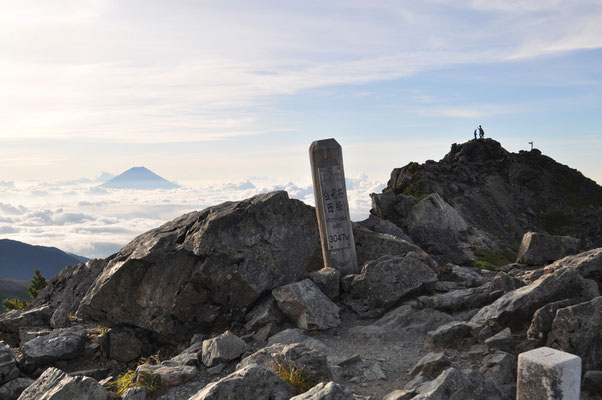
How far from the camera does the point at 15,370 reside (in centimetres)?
1659

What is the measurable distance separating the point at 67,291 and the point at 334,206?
1328 centimetres

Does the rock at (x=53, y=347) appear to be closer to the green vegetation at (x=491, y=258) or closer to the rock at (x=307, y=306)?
the rock at (x=307, y=306)

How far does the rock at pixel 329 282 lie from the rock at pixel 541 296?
18.9ft

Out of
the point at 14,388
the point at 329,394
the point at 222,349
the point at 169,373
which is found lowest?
the point at 14,388

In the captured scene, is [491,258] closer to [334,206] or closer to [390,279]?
[334,206]

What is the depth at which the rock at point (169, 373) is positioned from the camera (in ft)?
42.1

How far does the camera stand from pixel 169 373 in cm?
1298

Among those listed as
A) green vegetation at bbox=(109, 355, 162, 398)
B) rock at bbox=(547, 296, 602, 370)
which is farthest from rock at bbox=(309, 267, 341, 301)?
rock at bbox=(547, 296, 602, 370)

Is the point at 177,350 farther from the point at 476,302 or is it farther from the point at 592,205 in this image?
the point at 592,205

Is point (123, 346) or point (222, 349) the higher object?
point (222, 349)

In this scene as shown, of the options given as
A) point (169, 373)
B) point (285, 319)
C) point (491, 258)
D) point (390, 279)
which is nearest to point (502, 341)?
point (390, 279)

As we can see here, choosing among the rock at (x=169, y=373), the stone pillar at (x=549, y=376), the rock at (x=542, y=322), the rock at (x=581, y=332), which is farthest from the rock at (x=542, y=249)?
the rock at (x=169, y=373)

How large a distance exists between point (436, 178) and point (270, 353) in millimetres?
54979

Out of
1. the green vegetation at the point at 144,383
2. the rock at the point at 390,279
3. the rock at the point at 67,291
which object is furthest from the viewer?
the rock at the point at 67,291
